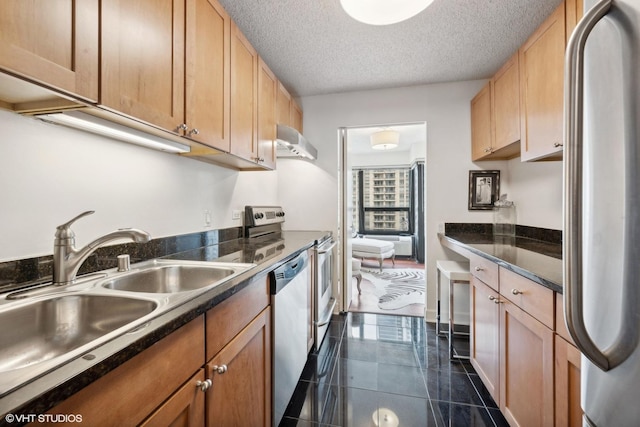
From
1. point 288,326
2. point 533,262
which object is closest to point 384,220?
point 533,262

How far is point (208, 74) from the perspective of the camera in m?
1.39

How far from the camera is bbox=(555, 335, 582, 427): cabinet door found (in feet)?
3.00

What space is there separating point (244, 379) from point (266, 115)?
1761mm

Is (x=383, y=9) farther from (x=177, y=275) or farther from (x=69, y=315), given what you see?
(x=69, y=315)

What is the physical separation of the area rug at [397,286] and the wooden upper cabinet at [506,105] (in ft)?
6.60

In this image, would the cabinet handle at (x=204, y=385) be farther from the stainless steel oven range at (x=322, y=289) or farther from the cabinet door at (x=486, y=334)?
the cabinet door at (x=486, y=334)

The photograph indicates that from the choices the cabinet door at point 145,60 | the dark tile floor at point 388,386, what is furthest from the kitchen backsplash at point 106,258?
the dark tile floor at point 388,386

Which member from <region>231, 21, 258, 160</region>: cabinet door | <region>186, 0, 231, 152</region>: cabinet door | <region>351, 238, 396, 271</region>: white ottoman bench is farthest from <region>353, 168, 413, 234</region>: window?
<region>186, 0, 231, 152</region>: cabinet door

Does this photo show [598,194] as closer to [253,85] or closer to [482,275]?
[482,275]

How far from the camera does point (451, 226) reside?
281 centimetres

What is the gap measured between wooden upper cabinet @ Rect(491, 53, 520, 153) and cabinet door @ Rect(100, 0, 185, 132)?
216 centimetres

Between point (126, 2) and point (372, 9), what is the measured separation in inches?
42.7

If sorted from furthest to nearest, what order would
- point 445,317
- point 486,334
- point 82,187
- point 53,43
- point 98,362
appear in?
point 445,317
point 486,334
point 82,187
point 53,43
point 98,362

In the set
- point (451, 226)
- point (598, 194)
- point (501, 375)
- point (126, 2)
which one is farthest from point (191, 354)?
point (451, 226)
